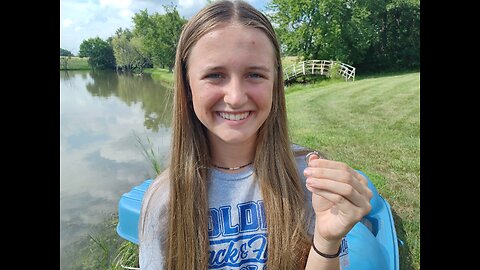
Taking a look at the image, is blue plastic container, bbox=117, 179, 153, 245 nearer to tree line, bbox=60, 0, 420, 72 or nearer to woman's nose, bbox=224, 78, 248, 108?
woman's nose, bbox=224, 78, 248, 108

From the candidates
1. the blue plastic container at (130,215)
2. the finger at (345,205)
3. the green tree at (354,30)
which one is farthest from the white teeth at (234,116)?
the green tree at (354,30)

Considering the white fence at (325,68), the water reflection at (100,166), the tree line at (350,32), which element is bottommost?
the water reflection at (100,166)

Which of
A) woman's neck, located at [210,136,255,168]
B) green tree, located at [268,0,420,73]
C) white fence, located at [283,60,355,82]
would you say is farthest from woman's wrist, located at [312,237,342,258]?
green tree, located at [268,0,420,73]

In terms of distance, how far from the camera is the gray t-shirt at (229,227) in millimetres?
1223

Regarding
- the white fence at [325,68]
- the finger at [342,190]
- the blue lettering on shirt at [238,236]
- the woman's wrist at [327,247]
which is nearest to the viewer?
the finger at [342,190]

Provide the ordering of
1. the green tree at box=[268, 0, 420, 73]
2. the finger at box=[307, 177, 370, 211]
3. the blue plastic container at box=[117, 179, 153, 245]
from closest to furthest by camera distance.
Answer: the finger at box=[307, 177, 370, 211] < the blue plastic container at box=[117, 179, 153, 245] < the green tree at box=[268, 0, 420, 73]

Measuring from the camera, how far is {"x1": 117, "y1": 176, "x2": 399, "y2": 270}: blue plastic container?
7.59ft

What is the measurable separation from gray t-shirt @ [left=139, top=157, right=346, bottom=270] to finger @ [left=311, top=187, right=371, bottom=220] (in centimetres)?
32

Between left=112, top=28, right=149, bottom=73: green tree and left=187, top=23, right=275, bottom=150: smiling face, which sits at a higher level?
left=112, top=28, right=149, bottom=73: green tree

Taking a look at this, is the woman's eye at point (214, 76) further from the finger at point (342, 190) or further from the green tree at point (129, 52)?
the green tree at point (129, 52)

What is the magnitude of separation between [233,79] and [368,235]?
1948 mm
